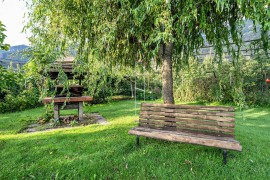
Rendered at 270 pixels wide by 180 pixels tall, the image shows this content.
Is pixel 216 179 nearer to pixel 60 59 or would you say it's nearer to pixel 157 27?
pixel 157 27

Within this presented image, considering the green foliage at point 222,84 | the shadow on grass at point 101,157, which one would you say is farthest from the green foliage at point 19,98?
the green foliage at point 222,84

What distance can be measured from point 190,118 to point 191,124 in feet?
0.32

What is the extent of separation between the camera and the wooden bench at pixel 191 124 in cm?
238

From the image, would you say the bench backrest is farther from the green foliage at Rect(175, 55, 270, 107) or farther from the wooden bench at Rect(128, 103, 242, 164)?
the green foliage at Rect(175, 55, 270, 107)

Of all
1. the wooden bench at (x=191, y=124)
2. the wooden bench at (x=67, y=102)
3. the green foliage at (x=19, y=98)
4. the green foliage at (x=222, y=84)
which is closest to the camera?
the wooden bench at (x=191, y=124)

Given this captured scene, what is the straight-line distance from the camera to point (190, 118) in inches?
110

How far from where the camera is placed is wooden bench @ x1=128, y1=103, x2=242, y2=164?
2384 mm

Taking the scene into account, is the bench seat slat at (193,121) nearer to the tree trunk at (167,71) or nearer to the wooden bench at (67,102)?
the tree trunk at (167,71)

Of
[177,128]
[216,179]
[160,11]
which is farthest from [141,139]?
[160,11]

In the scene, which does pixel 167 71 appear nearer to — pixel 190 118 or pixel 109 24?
pixel 190 118

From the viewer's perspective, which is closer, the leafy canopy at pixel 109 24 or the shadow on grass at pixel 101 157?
the shadow on grass at pixel 101 157

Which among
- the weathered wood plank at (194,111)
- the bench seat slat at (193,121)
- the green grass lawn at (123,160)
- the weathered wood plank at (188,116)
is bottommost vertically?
the green grass lawn at (123,160)

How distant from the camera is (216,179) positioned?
2.02 m

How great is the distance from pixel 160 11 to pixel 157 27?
224mm
